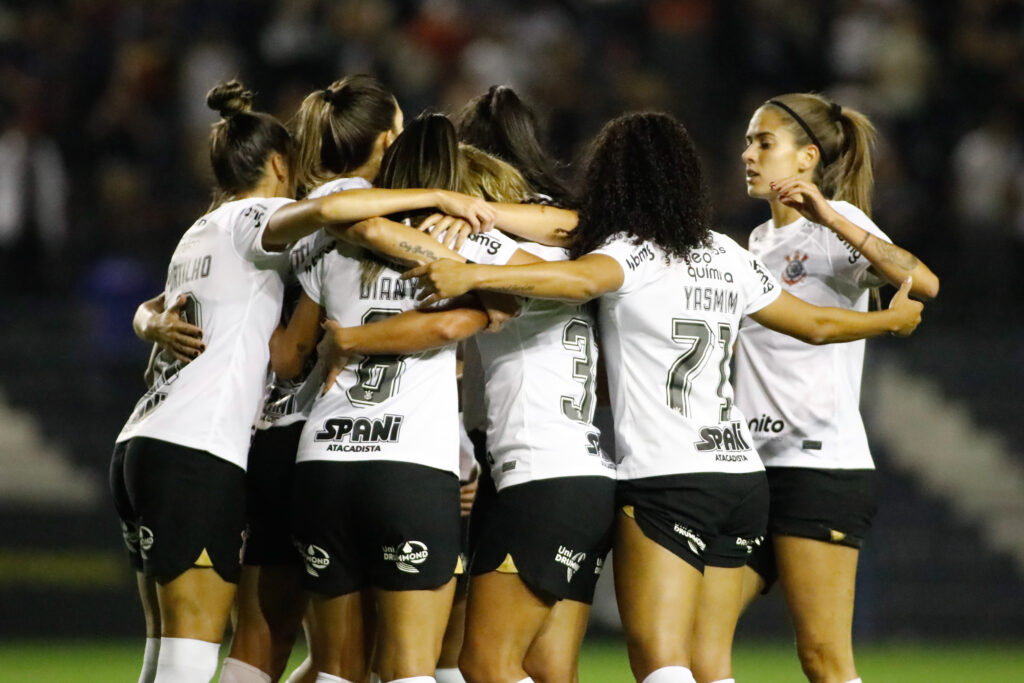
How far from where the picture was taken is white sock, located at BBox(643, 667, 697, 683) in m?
4.56

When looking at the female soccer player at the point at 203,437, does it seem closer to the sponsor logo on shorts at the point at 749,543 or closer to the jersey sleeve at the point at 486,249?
the jersey sleeve at the point at 486,249

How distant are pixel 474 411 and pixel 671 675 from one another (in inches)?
48.0

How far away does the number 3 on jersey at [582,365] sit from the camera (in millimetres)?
4750

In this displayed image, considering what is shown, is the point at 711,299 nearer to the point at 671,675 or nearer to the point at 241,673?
A: the point at 671,675

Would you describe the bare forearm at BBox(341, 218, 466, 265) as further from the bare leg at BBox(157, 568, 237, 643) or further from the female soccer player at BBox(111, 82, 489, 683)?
the bare leg at BBox(157, 568, 237, 643)


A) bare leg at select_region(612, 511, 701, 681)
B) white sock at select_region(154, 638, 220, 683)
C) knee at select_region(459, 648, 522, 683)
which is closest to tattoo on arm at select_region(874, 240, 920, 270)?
bare leg at select_region(612, 511, 701, 681)

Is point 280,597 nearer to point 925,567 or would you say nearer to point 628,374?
point 628,374

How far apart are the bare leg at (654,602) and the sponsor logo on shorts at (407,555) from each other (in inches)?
28.5

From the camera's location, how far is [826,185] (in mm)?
5727

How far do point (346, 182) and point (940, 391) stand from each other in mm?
7859

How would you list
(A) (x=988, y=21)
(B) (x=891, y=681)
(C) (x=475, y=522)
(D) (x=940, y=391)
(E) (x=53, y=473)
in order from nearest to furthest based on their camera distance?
(C) (x=475, y=522)
(B) (x=891, y=681)
(E) (x=53, y=473)
(D) (x=940, y=391)
(A) (x=988, y=21)

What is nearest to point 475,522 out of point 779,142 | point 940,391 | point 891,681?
point 779,142

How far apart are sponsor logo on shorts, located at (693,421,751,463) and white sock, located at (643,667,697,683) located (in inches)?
28.1

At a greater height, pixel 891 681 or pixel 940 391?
pixel 940 391
